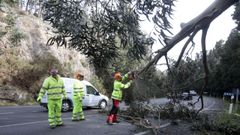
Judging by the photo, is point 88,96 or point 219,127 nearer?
point 219,127

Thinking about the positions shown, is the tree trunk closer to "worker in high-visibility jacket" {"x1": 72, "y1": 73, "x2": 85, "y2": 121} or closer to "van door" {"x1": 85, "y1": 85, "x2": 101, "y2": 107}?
"worker in high-visibility jacket" {"x1": 72, "y1": 73, "x2": 85, "y2": 121}

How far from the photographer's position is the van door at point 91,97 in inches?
923

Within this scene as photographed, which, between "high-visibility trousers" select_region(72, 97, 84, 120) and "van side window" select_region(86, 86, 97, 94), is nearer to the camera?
"high-visibility trousers" select_region(72, 97, 84, 120)

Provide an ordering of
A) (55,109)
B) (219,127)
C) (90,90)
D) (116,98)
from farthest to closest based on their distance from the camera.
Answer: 1. (90,90)
2. (116,98)
3. (55,109)
4. (219,127)

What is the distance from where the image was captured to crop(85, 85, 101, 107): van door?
2344cm

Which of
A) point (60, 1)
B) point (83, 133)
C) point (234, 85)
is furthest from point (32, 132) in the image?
point (234, 85)

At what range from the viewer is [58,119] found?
13.1 meters

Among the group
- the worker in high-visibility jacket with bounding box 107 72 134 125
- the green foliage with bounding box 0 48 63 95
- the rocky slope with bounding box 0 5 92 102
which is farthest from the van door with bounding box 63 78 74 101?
the green foliage with bounding box 0 48 63 95

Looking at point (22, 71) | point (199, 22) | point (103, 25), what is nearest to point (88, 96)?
point (22, 71)

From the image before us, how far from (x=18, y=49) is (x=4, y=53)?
2925 mm

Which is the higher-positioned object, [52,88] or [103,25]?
[103,25]

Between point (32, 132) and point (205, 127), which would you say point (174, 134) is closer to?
point (205, 127)

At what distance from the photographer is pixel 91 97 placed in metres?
23.7

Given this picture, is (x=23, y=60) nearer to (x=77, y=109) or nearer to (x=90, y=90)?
(x=90, y=90)
